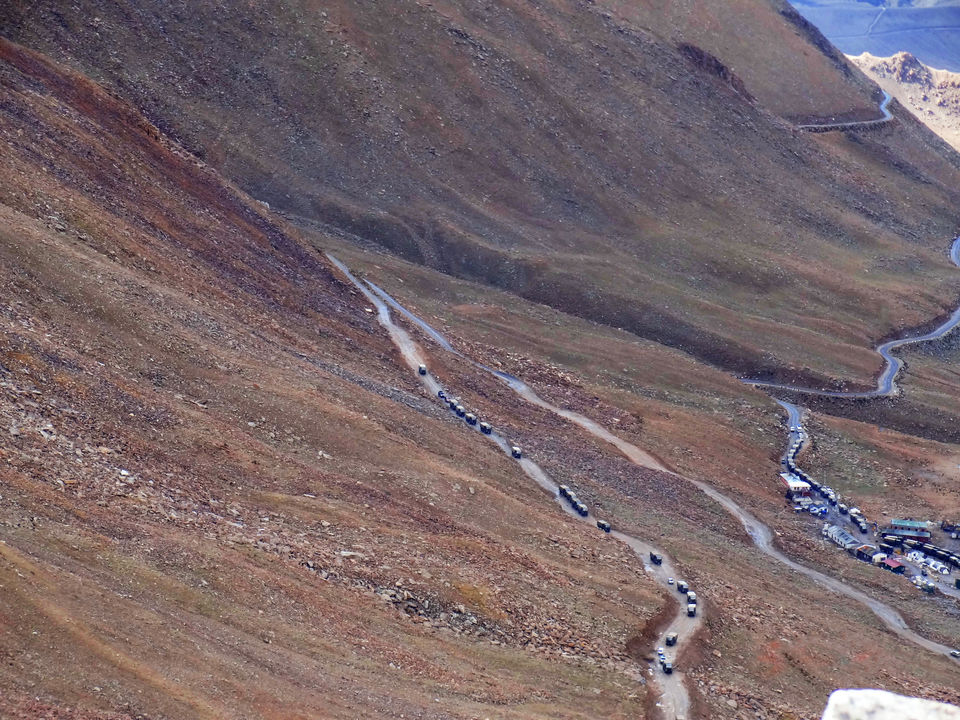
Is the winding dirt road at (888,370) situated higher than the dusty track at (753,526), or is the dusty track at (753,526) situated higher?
the winding dirt road at (888,370)

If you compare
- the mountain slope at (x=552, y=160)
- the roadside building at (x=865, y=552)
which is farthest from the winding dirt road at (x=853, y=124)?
the roadside building at (x=865, y=552)

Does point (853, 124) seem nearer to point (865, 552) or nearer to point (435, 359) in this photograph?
point (865, 552)

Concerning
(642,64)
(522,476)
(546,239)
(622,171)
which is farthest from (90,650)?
(642,64)

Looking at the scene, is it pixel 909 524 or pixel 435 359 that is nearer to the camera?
pixel 909 524

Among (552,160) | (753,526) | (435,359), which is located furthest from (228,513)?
(552,160)

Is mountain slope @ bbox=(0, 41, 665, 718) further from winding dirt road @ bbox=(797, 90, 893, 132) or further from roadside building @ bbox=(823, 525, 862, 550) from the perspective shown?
winding dirt road @ bbox=(797, 90, 893, 132)

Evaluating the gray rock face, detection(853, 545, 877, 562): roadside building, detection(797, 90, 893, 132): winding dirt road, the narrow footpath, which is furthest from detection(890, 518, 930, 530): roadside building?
detection(797, 90, 893, 132): winding dirt road

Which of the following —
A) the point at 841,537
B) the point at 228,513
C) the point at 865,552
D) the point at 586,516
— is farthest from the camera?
the point at 841,537

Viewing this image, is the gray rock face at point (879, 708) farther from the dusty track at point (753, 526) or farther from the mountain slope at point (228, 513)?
the dusty track at point (753, 526)
